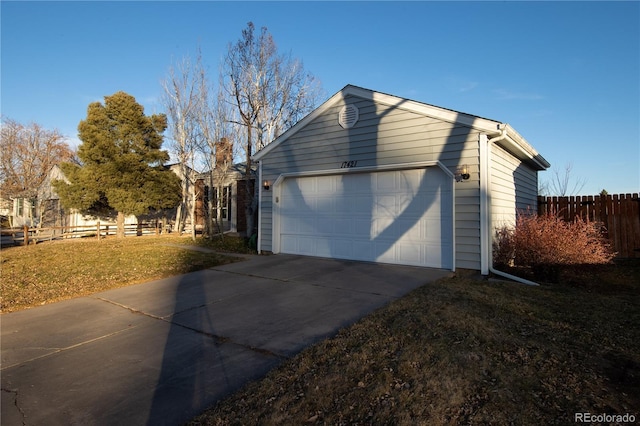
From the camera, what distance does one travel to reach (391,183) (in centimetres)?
852

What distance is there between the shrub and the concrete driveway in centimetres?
185

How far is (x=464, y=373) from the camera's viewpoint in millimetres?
3006

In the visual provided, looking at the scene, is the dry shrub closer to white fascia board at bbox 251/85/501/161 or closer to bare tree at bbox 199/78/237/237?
white fascia board at bbox 251/85/501/161

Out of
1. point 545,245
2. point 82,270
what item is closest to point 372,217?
point 545,245

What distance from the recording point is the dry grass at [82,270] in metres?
6.65

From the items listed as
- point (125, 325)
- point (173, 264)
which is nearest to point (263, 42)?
point (173, 264)

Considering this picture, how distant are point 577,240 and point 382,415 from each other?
714cm

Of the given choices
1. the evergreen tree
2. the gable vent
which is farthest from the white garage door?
the evergreen tree

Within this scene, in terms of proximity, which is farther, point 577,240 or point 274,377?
point 577,240

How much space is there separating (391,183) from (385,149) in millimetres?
804

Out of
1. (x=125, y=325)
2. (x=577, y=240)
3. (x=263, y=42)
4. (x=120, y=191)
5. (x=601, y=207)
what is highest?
(x=263, y=42)

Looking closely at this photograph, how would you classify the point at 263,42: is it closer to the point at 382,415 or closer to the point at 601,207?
the point at 601,207

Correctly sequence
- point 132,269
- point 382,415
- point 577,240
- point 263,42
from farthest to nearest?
point 263,42, point 132,269, point 577,240, point 382,415

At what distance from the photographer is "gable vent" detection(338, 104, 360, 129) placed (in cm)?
888
